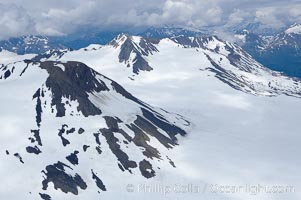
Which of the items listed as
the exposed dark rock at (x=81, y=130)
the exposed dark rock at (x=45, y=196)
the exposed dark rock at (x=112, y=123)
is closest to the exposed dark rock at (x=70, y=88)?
the exposed dark rock at (x=112, y=123)

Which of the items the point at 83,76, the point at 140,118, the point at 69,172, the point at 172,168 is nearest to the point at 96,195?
the point at 69,172

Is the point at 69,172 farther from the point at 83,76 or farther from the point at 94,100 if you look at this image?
the point at 83,76

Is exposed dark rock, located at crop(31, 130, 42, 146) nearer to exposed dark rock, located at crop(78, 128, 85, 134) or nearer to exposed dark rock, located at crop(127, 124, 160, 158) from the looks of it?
exposed dark rock, located at crop(78, 128, 85, 134)


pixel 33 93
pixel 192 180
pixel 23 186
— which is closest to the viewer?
pixel 23 186

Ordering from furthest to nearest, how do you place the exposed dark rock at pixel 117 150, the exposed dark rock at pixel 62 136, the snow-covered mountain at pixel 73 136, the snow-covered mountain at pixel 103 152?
1. the exposed dark rock at pixel 62 136
2. the exposed dark rock at pixel 117 150
3. the snow-covered mountain at pixel 73 136
4. the snow-covered mountain at pixel 103 152

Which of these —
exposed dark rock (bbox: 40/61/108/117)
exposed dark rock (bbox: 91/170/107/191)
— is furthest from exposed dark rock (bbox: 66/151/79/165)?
exposed dark rock (bbox: 40/61/108/117)

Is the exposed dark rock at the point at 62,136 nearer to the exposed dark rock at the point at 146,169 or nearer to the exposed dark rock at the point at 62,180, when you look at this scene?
the exposed dark rock at the point at 62,180

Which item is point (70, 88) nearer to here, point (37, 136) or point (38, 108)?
point (38, 108)
